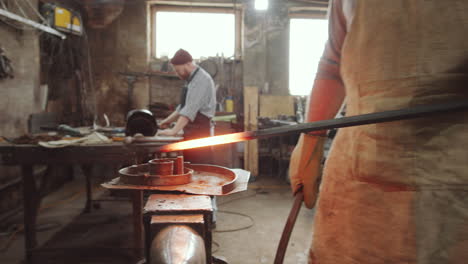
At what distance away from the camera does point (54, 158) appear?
3.09 m

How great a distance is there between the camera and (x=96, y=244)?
12.3 feet

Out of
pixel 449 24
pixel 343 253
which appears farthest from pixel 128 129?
→ pixel 449 24

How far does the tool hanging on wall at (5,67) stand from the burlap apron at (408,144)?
4.89 meters

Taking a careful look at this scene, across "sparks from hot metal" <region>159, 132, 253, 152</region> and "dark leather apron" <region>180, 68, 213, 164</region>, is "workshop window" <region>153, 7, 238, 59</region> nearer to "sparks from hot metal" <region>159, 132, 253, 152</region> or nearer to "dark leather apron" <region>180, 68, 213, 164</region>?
→ "dark leather apron" <region>180, 68, 213, 164</region>

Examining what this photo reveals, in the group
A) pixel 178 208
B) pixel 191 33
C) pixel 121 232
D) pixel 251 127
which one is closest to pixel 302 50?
pixel 251 127

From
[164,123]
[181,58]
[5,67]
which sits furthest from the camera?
[164,123]

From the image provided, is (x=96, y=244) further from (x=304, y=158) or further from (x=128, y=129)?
(x=304, y=158)

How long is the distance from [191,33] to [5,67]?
13.6 ft

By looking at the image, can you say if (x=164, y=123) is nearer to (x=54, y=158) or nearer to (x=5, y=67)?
(x=54, y=158)

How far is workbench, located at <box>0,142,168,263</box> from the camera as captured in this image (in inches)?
120

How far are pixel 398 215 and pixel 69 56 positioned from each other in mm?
7135

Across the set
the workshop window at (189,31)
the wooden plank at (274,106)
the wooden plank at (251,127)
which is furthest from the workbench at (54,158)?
the workshop window at (189,31)

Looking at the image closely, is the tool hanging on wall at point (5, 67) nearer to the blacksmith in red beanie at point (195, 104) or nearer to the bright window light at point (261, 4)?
the blacksmith in red beanie at point (195, 104)

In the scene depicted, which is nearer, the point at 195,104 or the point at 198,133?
the point at 195,104
